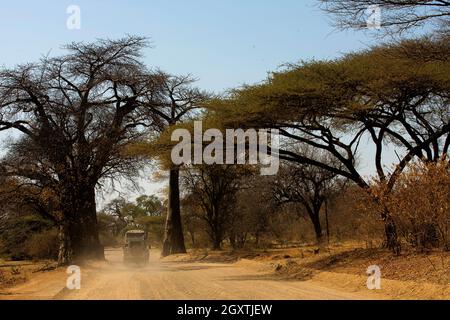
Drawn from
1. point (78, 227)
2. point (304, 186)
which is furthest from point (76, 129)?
point (304, 186)

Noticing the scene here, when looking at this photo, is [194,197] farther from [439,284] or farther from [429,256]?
[439,284]

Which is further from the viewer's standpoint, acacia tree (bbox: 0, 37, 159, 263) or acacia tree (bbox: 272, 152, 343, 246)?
acacia tree (bbox: 272, 152, 343, 246)

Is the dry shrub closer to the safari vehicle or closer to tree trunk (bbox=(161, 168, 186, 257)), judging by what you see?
tree trunk (bbox=(161, 168, 186, 257))

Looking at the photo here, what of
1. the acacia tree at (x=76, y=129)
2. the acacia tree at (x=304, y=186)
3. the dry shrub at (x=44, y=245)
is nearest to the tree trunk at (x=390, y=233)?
the acacia tree at (x=76, y=129)

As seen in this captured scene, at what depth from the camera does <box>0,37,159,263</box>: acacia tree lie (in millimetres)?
27125

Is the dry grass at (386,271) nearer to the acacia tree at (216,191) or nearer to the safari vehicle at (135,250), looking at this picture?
the safari vehicle at (135,250)

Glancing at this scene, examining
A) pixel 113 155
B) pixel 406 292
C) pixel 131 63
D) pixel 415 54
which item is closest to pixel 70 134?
pixel 113 155

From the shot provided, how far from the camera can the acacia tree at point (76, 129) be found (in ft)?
89.0

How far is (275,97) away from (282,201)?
3015cm

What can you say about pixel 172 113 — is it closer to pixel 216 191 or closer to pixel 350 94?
pixel 216 191

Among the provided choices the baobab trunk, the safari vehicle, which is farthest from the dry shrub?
the baobab trunk

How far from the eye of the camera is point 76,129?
92.8ft

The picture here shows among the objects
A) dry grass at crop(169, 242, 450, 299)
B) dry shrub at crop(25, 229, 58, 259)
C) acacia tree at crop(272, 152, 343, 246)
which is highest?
acacia tree at crop(272, 152, 343, 246)
